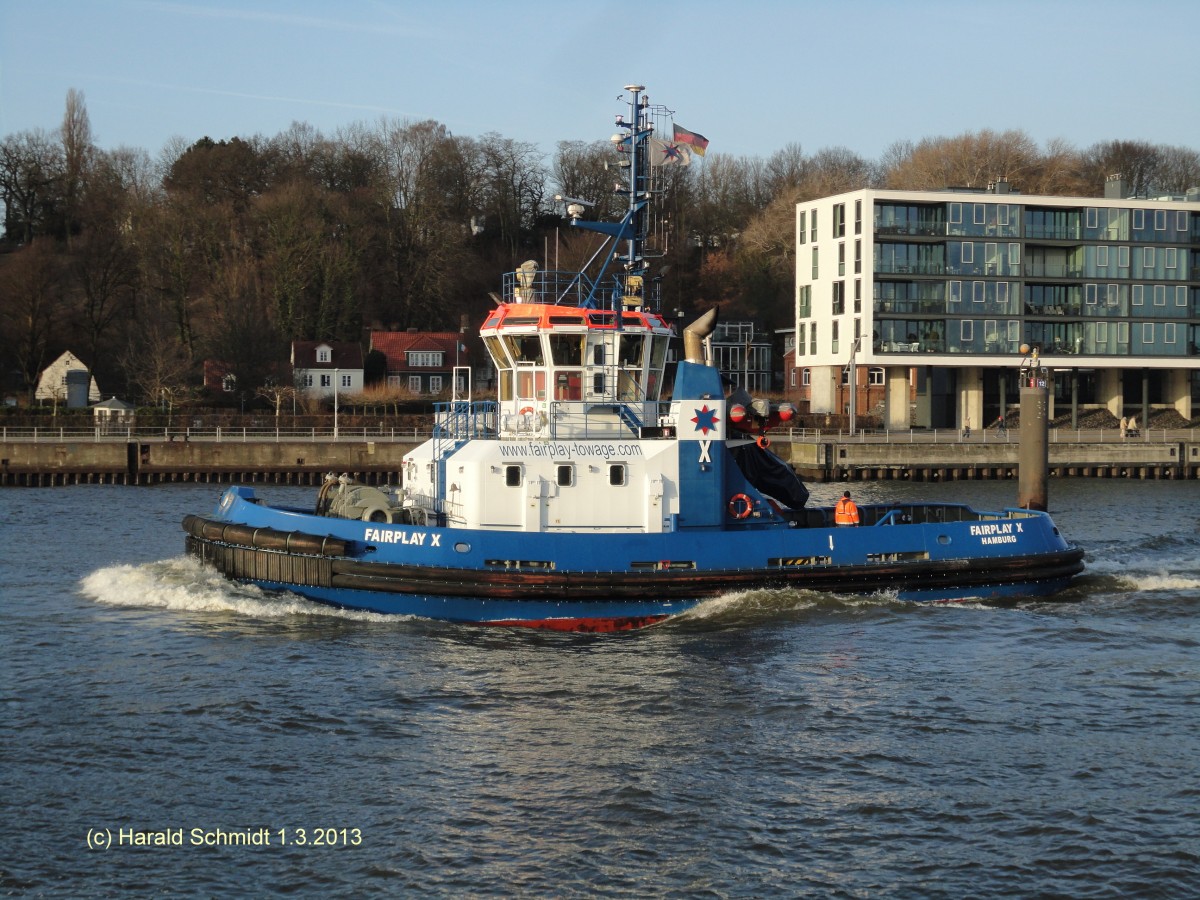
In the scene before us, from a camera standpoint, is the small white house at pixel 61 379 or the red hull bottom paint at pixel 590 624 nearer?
the red hull bottom paint at pixel 590 624

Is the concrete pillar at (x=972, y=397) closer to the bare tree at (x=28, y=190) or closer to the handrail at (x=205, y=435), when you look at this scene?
the handrail at (x=205, y=435)

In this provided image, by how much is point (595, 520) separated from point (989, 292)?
1563 inches

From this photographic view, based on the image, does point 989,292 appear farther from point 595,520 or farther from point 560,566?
point 560,566

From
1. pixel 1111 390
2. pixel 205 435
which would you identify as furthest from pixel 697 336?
pixel 1111 390

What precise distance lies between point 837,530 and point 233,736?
9550mm

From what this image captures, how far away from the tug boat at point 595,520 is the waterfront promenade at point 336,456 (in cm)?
2317

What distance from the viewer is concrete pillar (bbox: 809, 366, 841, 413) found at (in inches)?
2201

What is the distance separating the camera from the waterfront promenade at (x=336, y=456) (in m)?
42.8

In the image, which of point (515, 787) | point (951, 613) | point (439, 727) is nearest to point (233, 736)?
point (439, 727)

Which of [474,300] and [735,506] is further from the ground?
[474,300]

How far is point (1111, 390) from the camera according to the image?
2255 inches

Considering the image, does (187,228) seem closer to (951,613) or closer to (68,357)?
(68,357)

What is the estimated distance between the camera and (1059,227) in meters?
54.7

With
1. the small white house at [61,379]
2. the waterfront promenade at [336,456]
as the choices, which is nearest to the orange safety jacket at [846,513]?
the waterfront promenade at [336,456]
